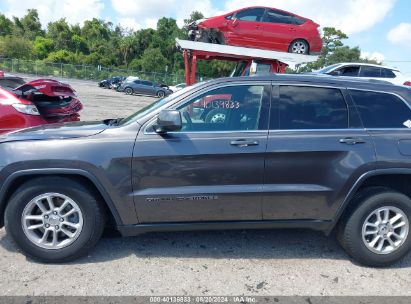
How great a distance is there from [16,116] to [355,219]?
492 cm

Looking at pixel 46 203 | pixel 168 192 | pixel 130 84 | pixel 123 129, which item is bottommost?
pixel 130 84

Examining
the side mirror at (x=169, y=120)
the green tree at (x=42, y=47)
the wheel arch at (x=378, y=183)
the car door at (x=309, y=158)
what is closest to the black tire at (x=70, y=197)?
the side mirror at (x=169, y=120)

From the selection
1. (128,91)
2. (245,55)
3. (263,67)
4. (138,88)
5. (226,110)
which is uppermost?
(245,55)

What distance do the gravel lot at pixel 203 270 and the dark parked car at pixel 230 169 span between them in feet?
0.65

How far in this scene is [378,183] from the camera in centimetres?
370

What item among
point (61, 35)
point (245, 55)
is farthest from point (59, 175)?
point (61, 35)

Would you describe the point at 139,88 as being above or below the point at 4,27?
below

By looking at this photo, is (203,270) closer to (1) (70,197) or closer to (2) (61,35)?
(1) (70,197)

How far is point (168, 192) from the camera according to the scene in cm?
335

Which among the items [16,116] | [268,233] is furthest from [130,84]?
[268,233]

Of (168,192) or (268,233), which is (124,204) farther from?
(268,233)

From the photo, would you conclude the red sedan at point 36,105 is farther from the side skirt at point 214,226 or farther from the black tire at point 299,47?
the black tire at point 299,47

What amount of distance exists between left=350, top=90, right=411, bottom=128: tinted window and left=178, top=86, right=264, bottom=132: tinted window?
3.31 feet

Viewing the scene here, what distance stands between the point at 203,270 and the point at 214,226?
413 millimetres
